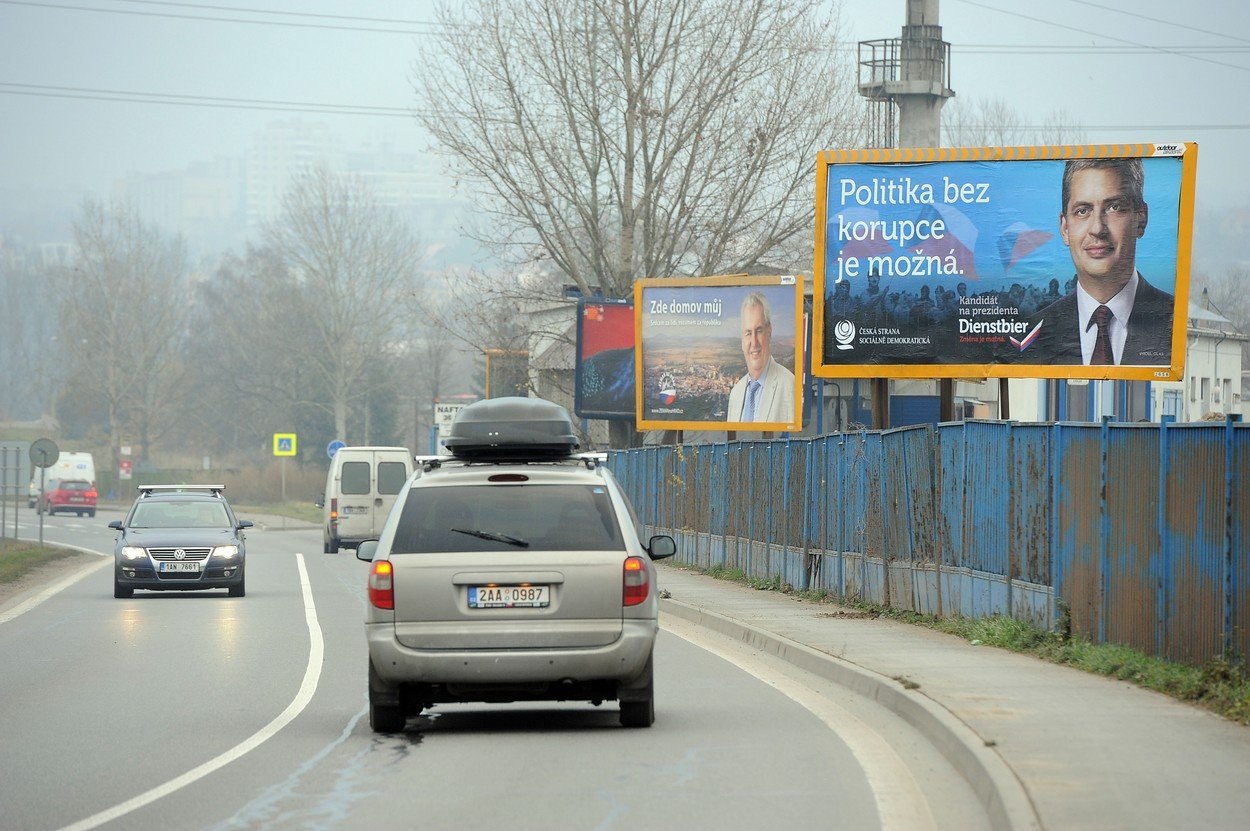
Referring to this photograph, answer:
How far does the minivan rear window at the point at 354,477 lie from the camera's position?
41.7 m

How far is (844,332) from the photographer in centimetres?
2355

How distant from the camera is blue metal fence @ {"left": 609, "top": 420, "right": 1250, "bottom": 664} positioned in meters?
11.7

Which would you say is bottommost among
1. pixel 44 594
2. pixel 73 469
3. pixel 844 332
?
pixel 44 594

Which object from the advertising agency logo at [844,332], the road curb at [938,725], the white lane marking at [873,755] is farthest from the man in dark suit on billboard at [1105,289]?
the white lane marking at [873,755]

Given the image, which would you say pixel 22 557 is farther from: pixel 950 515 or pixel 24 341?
pixel 24 341

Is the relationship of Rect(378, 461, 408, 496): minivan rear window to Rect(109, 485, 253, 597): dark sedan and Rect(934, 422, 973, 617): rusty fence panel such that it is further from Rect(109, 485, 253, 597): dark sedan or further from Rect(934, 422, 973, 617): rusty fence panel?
Rect(934, 422, 973, 617): rusty fence panel

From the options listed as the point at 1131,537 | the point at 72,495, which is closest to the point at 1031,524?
the point at 1131,537

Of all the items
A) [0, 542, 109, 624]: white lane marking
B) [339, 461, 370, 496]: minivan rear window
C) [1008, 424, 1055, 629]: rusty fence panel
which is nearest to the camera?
[1008, 424, 1055, 629]: rusty fence panel

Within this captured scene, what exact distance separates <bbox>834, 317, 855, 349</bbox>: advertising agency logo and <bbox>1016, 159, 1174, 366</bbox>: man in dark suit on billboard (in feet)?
7.23

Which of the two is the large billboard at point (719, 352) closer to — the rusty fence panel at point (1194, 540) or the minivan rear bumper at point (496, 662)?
the rusty fence panel at point (1194, 540)

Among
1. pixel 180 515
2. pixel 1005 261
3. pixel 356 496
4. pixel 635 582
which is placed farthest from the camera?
pixel 356 496

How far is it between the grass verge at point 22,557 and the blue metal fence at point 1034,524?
569 inches

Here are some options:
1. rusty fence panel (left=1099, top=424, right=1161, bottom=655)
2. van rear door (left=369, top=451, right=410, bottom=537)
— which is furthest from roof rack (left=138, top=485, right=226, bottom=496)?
rusty fence panel (left=1099, top=424, right=1161, bottom=655)

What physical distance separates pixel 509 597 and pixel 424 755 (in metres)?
1.07
